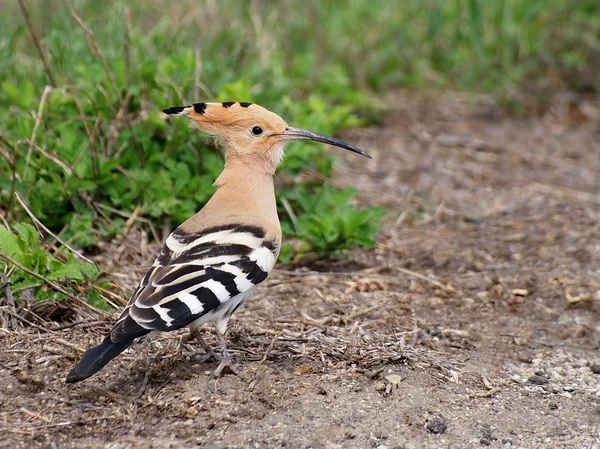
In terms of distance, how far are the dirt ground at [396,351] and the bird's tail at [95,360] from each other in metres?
0.15

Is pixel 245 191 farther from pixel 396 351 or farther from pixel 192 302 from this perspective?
pixel 396 351

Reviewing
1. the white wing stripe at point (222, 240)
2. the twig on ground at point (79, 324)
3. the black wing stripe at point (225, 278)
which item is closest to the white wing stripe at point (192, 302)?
the black wing stripe at point (225, 278)

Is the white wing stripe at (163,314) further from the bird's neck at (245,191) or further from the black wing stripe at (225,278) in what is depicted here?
the bird's neck at (245,191)

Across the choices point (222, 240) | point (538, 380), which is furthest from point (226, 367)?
point (538, 380)

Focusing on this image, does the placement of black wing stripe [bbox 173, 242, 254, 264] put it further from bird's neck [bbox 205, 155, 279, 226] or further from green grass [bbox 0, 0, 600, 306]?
green grass [bbox 0, 0, 600, 306]

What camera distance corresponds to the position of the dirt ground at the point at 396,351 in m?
2.48

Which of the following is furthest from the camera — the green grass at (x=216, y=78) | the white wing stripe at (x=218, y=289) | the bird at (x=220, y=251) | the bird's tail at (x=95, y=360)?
the green grass at (x=216, y=78)

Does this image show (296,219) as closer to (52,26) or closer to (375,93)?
(52,26)

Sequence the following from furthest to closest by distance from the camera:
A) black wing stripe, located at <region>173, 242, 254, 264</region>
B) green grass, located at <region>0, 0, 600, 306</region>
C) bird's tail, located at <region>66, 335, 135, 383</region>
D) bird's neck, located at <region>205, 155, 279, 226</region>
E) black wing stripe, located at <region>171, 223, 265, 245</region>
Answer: green grass, located at <region>0, 0, 600, 306</region> → bird's neck, located at <region>205, 155, 279, 226</region> → black wing stripe, located at <region>171, 223, 265, 245</region> → black wing stripe, located at <region>173, 242, 254, 264</region> → bird's tail, located at <region>66, 335, 135, 383</region>

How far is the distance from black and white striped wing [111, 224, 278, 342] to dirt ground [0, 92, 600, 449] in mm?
231

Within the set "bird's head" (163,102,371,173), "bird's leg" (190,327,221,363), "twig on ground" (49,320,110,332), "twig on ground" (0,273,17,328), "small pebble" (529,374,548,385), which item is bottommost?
"small pebble" (529,374,548,385)

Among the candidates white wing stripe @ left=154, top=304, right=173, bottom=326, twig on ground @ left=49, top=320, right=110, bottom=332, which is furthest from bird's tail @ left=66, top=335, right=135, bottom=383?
twig on ground @ left=49, top=320, right=110, bottom=332

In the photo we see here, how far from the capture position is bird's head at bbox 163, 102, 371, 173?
3094mm

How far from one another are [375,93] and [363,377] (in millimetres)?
3358
